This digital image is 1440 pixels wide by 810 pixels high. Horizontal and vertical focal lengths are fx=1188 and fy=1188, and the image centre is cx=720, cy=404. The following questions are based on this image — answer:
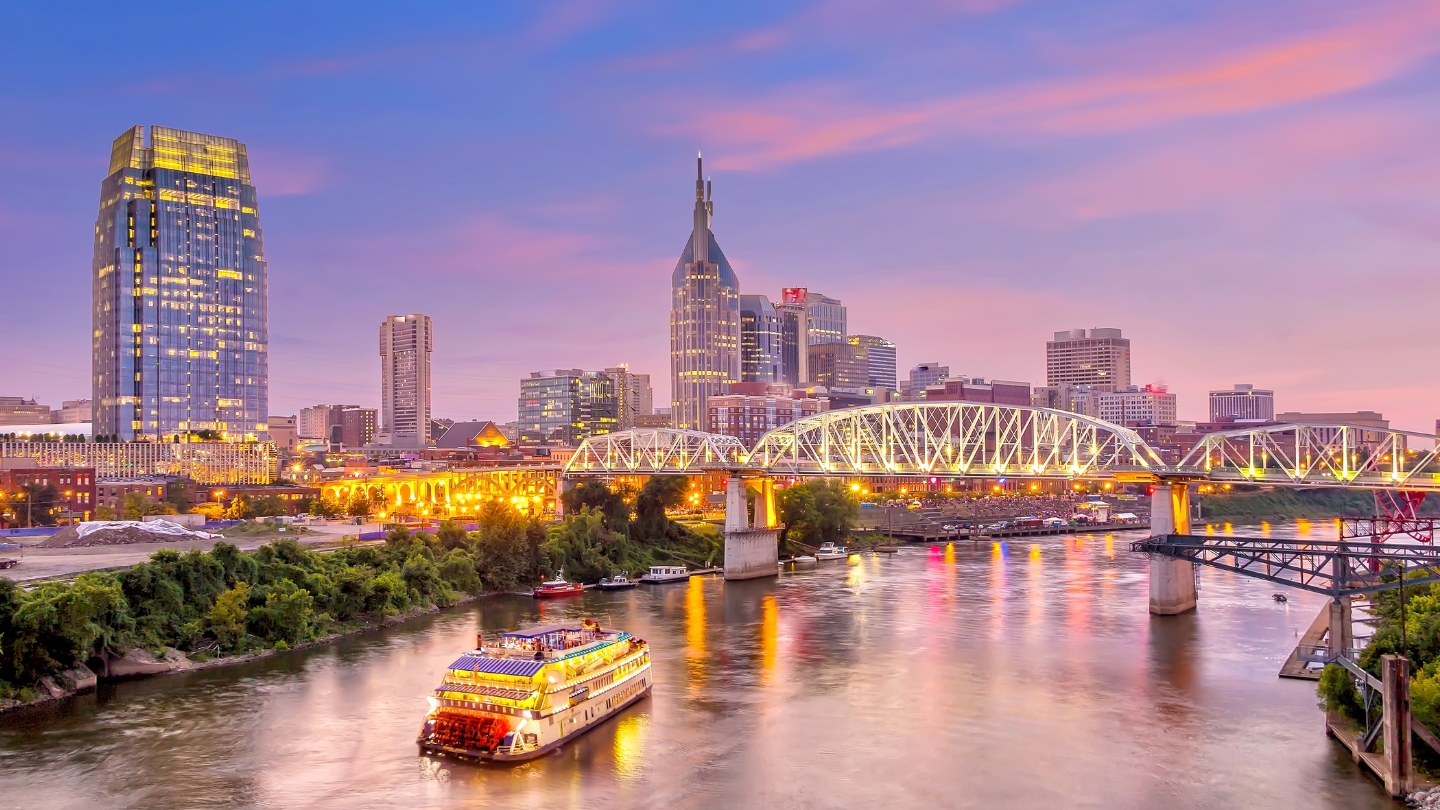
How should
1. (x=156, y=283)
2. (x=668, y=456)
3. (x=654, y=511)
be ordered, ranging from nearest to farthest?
(x=654, y=511), (x=668, y=456), (x=156, y=283)

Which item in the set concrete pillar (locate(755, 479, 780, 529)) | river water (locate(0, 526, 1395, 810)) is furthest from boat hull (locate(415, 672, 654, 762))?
concrete pillar (locate(755, 479, 780, 529))

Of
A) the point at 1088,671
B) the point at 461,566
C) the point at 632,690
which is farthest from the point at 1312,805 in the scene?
the point at 461,566

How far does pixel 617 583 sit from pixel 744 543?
14702 millimetres

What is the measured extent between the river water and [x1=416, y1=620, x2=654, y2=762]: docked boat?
0.90 meters

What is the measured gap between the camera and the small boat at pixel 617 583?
96.7 metres

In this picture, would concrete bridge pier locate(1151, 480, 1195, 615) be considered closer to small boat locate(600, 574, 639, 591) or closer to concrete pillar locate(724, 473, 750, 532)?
concrete pillar locate(724, 473, 750, 532)

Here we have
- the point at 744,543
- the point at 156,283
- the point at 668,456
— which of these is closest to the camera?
the point at 744,543

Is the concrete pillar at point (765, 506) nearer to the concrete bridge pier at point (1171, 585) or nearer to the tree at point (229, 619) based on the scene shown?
the concrete bridge pier at point (1171, 585)

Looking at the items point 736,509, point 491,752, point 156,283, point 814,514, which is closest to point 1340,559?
point 491,752

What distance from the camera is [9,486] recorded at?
411 ft

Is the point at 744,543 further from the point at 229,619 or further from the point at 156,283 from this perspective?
the point at 156,283

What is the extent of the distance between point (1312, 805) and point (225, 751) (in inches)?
1480

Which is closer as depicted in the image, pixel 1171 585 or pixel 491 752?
pixel 491 752

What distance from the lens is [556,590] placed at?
8925 cm
